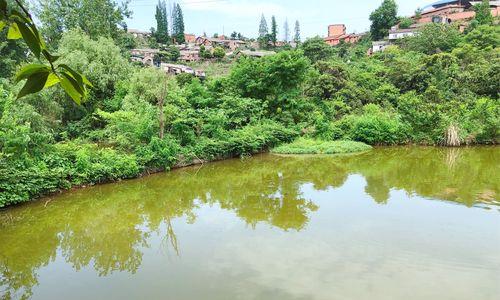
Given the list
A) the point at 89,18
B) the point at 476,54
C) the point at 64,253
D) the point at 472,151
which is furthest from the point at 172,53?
the point at 64,253

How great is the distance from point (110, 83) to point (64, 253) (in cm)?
940

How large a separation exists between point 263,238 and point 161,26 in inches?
1641

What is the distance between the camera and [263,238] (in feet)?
19.8

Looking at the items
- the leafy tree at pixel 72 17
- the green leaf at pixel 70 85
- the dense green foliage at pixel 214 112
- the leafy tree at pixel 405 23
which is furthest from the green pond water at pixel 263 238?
the leafy tree at pixel 405 23

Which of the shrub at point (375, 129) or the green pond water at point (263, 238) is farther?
the shrub at point (375, 129)

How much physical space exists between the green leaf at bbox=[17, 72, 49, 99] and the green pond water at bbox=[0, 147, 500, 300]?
13.3 ft

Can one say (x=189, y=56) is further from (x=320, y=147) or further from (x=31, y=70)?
(x=31, y=70)

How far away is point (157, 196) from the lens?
8656 mm

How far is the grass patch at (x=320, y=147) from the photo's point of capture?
13133 mm

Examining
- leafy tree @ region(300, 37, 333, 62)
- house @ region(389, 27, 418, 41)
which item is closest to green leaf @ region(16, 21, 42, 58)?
leafy tree @ region(300, 37, 333, 62)

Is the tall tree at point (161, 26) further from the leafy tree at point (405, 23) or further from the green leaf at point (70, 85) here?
the green leaf at point (70, 85)

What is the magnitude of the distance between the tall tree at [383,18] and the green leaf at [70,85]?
39.1 m

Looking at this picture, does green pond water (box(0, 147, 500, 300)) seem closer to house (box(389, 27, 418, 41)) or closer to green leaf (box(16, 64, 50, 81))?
green leaf (box(16, 64, 50, 81))

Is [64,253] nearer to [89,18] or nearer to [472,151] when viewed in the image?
[472,151]
